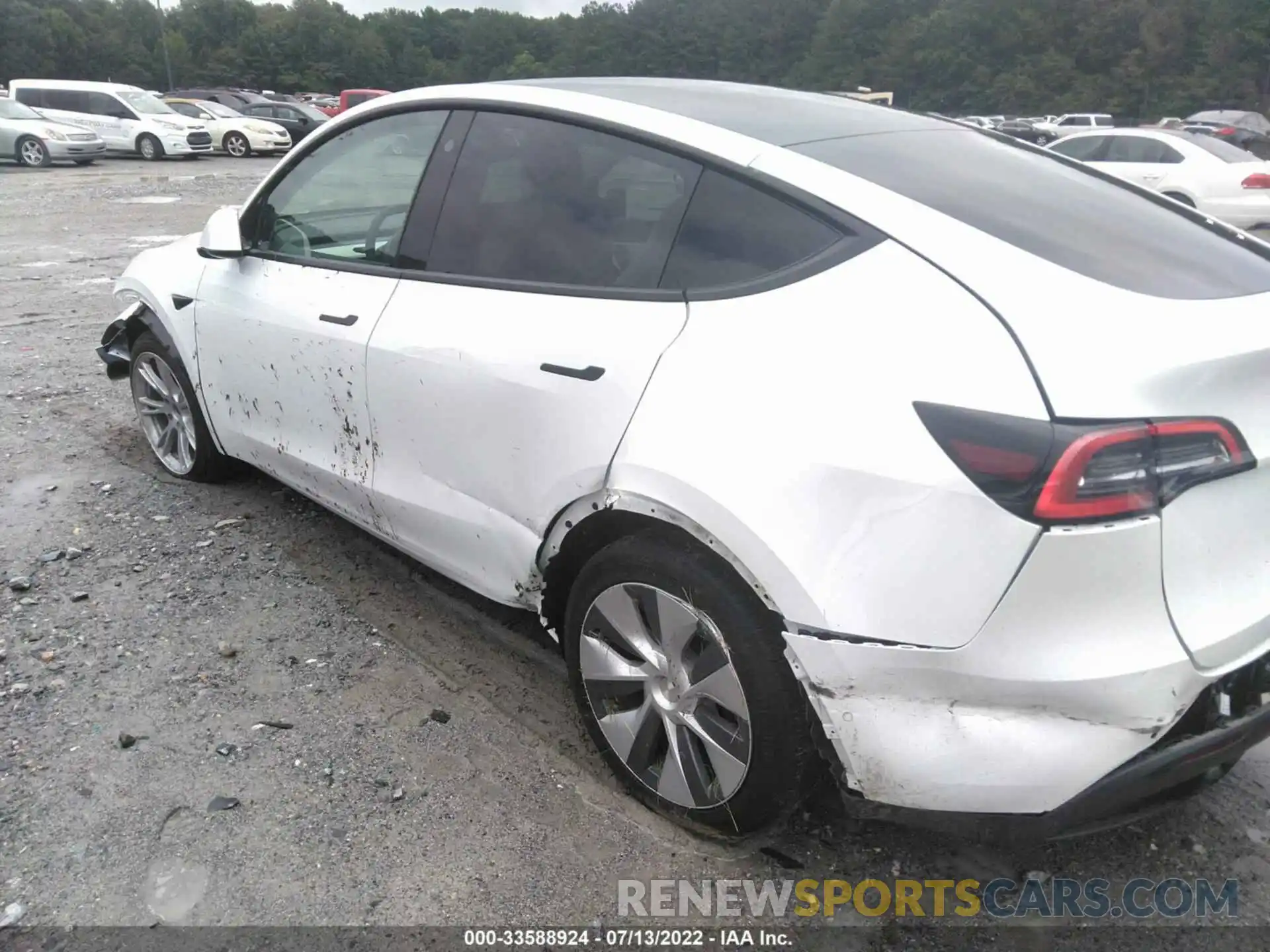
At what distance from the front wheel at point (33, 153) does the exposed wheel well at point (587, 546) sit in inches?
908

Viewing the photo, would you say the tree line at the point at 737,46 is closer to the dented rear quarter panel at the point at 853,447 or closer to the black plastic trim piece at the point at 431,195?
the black plastic trim piece at the point at 431,195

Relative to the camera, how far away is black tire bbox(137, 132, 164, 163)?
2295 centimetres

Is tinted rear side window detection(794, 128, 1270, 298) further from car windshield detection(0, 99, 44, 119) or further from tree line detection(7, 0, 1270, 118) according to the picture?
tree line detection(7, 0, 1270, 118)

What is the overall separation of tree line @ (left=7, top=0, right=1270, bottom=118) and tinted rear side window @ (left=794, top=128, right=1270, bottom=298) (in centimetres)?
5942

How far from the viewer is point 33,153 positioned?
20641 mm

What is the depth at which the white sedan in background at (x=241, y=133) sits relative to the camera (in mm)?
25516

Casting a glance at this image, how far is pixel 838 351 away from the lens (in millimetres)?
1879

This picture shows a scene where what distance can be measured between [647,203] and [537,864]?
168 centimetres

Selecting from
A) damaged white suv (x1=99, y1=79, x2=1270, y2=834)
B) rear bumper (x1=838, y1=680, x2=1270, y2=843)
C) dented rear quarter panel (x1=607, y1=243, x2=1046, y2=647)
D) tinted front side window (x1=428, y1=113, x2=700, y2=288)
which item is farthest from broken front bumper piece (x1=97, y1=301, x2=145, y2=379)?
rear bumper (x1=838, y1=680, x2=1270, y2=843)

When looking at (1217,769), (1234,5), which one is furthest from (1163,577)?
(1234,5)

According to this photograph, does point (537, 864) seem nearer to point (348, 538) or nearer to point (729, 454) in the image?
point (729, 454)

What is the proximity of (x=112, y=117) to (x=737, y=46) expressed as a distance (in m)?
82.1
